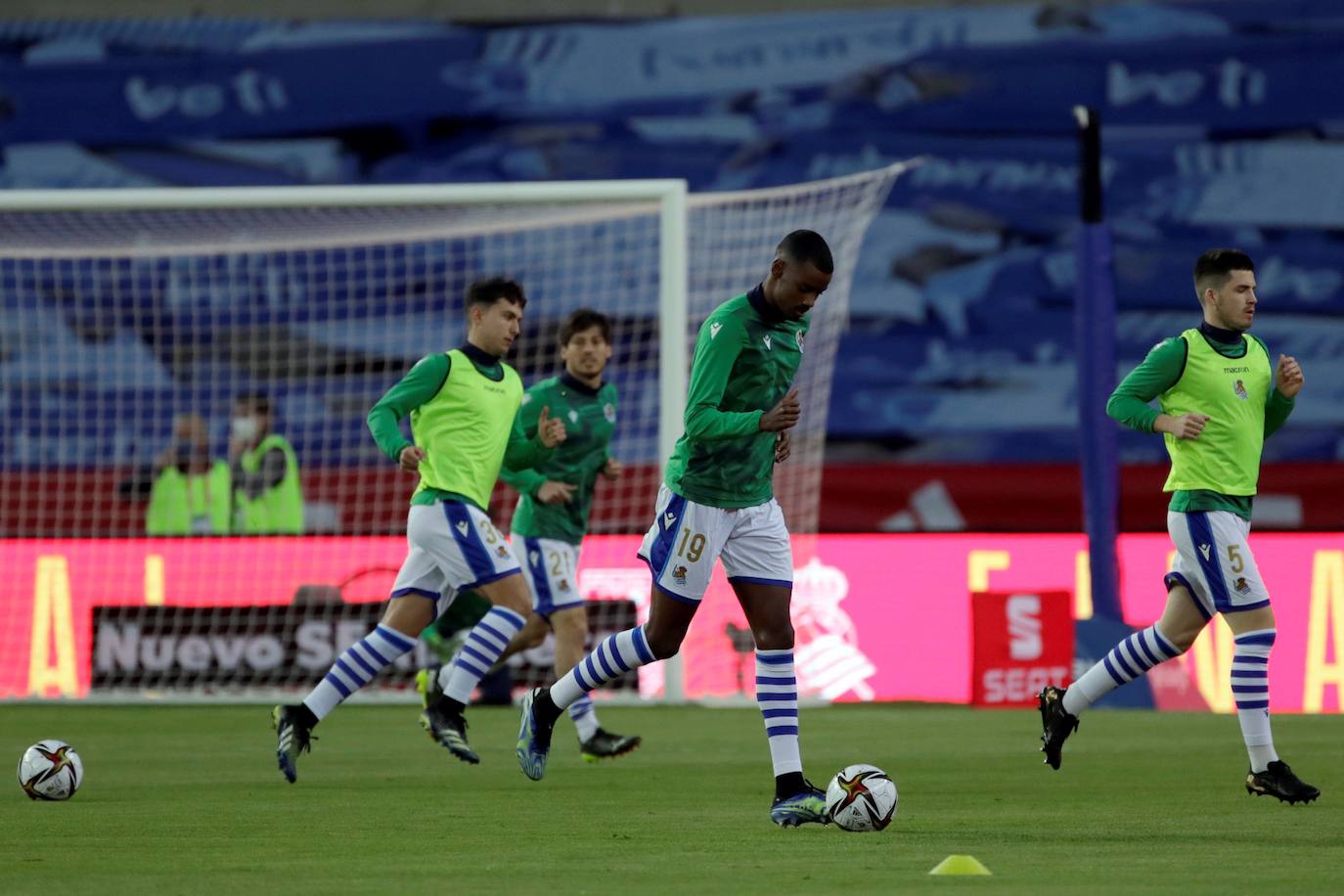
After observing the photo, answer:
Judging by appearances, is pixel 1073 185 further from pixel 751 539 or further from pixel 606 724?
pixel 751 539

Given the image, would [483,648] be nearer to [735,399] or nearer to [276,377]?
[735,399]

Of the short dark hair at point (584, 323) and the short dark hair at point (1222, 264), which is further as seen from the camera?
the short dark hair at point (584, 323)

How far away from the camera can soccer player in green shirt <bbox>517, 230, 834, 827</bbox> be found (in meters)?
6.43

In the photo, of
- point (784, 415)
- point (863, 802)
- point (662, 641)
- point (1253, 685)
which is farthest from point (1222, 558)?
point (784, 415)

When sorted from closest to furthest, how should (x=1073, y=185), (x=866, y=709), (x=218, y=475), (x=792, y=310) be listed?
(x=792, y=310), (x=866, y=709), (x=218, y=475), (x=1073, y=185)

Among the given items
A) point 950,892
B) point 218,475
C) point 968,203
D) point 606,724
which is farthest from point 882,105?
point 950,892

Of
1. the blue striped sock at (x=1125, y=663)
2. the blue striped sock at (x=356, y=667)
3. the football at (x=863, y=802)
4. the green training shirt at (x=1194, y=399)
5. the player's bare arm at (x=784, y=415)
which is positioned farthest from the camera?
the blue striped sock at (x=356, y=667)

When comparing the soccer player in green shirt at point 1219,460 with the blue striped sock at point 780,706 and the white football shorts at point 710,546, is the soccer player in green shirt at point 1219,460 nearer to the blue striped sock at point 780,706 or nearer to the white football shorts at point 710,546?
the white football shorts at point 710,546

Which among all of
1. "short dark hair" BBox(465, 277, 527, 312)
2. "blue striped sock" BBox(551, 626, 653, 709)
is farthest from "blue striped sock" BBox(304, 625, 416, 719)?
"short dark hair" BBox(465, 277, 527, 312)

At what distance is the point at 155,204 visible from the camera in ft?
45.8

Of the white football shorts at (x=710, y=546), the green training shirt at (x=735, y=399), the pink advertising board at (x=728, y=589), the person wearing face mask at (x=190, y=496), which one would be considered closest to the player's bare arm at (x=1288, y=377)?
the green training shirt at (x=735, y=399)

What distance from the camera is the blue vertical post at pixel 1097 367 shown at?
13328 millimetres

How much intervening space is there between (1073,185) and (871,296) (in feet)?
7.47

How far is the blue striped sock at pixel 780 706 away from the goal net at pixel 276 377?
6.84 meters
